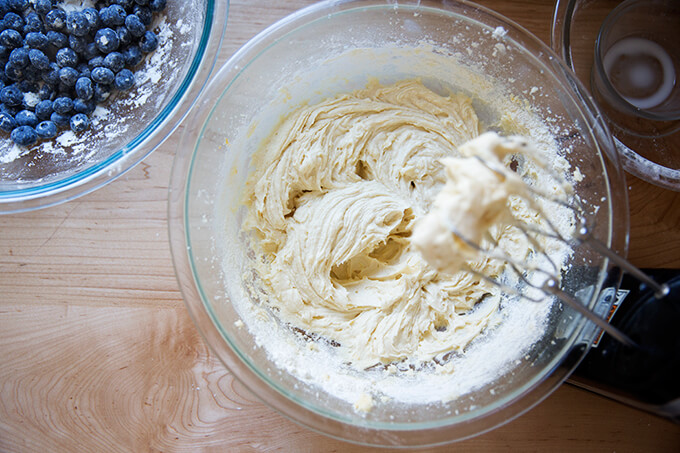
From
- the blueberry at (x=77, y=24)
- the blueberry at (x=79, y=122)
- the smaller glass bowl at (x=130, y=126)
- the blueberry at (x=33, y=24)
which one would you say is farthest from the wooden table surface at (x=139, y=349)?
the blueberry at (x=33, y=24)

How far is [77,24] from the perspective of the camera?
142 cm

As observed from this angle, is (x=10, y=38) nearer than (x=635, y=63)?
A: Yes

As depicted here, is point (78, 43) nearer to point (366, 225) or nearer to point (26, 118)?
point (26, 118)

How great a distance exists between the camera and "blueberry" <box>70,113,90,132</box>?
144 centimetres

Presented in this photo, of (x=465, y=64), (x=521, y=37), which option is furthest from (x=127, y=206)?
(x=521, y=37)

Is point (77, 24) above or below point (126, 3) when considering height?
below

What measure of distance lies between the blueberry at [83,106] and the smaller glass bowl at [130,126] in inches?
0.9

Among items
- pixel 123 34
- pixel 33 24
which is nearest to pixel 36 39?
pixel 33 24

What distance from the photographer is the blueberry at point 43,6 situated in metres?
1.43

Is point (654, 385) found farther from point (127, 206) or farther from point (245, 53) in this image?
point (127, 206)

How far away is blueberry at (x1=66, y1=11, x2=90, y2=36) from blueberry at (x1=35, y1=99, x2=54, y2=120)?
0.76 feet

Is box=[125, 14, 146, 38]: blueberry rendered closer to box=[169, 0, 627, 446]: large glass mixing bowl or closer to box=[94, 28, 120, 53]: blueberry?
box=[94, 28, 120, 53]: blueberry

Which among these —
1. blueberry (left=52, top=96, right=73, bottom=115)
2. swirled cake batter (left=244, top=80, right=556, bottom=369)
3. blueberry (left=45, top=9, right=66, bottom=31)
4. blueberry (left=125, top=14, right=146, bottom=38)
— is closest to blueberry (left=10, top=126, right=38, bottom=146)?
blueberry (left=52, top=96, right=73, bottom=115)

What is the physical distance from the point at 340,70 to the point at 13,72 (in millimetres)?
1016
